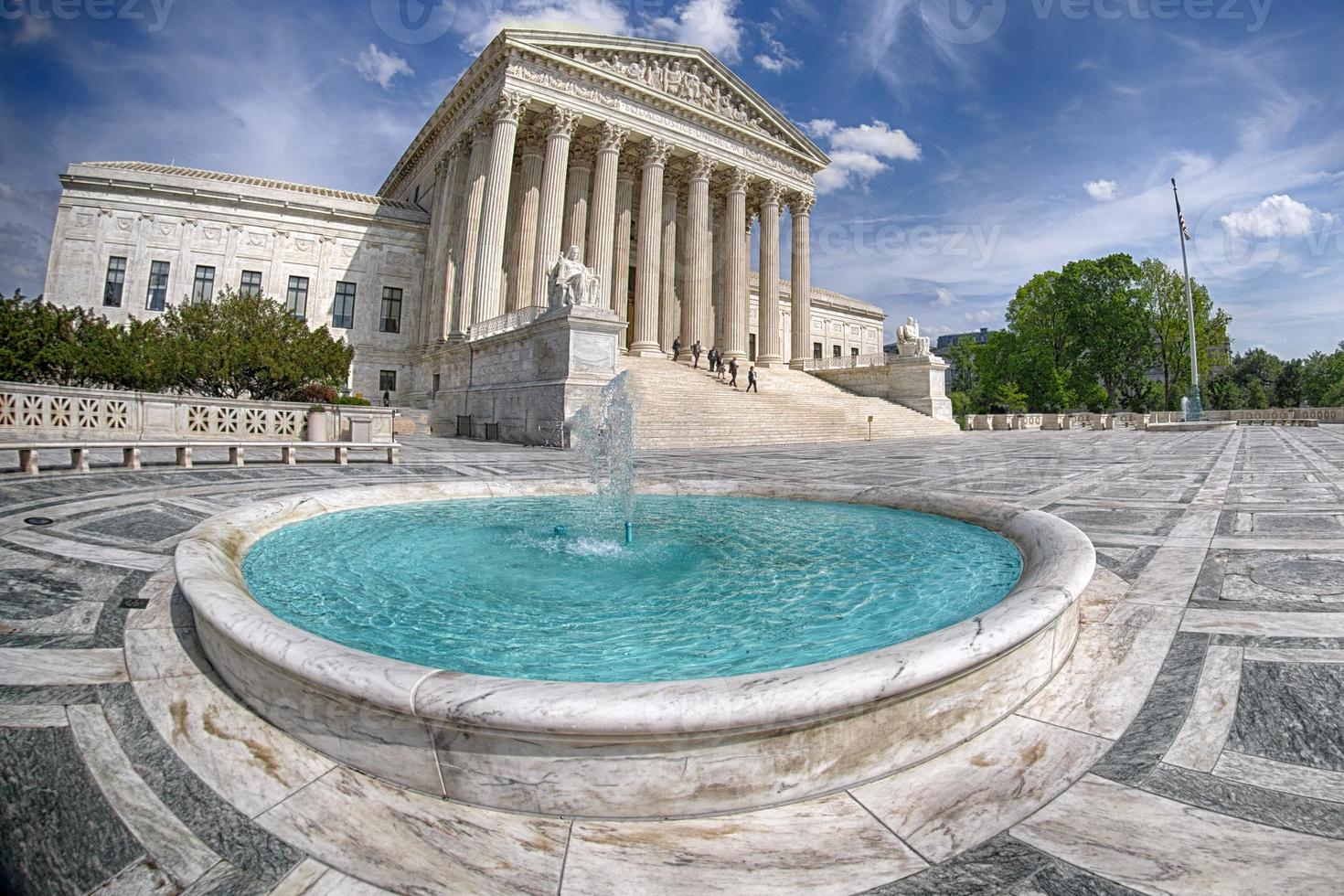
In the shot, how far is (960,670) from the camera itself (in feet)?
7.13

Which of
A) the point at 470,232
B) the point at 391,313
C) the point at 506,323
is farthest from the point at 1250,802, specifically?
the point at 391,313

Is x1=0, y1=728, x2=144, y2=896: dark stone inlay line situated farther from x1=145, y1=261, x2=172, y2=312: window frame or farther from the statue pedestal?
x1=145, y1=261, x2=172, y2=312: window frame

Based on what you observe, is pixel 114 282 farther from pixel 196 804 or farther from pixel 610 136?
pixel 196 804

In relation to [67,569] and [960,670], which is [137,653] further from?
[960,670]

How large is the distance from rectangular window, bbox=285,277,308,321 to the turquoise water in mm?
32455

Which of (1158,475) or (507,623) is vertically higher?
(1158,475)

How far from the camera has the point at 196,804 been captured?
6.35 ft

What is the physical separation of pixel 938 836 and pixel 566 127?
31.0 metres

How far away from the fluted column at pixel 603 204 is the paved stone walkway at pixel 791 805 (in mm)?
27180

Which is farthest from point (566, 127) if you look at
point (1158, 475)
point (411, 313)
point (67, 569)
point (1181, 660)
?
point (1181, 660)

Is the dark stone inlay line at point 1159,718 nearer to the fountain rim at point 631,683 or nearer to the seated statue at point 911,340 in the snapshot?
the fountain rim at point 631,683

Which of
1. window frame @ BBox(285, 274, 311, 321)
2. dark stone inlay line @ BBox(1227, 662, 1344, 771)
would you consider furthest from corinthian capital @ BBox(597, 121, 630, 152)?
dark stone inlay line @ BBox(1227, 662, 1344, 771)

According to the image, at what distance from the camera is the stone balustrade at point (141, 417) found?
30.5 feet

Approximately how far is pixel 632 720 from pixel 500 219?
2791 centimetres
